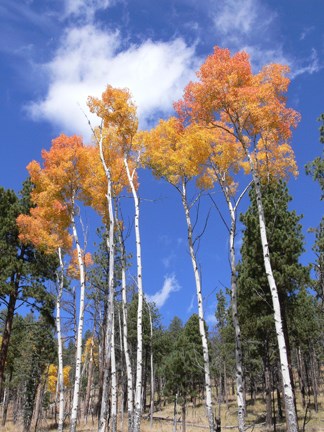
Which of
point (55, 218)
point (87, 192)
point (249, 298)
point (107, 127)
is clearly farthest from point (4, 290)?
point (249, 298)

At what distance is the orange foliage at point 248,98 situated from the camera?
10.5 metres

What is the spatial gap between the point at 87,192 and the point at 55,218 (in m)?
1.73

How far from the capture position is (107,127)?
13516 mm

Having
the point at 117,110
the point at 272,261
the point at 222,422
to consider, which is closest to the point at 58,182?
the point at 117,110

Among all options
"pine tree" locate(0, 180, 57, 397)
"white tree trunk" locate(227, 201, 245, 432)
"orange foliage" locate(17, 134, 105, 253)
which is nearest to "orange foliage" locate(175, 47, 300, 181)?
"white tree trunk" locate(227, 201, 245, 432)

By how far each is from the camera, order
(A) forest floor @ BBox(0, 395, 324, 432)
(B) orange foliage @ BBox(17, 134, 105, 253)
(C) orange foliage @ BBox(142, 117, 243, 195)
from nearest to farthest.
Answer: (C) orange foliage @ BBox(142, 117, 243, 195) → (B) orange foliage @ BBox(17, 134, 105, 253) → (A) forest floor @ BBox(0, 395, 324, 432)

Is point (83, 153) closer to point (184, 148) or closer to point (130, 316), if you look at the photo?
point (184, 148)

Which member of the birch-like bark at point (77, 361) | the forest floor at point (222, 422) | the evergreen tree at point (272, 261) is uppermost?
the evergreen tree at point (272, 261)

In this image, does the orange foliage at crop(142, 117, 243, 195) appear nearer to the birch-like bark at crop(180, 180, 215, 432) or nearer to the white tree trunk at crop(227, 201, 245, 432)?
the birch-like bark at crop(180, 180, 215, 432)

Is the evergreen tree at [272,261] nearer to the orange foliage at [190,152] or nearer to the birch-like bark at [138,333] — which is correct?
the orange foliage at [190,152]

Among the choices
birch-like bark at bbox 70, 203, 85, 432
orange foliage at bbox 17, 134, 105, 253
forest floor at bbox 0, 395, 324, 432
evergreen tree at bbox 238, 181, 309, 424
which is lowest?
forest floor at bbox 0, 395, 324, 432

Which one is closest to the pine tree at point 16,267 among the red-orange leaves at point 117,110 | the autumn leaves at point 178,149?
the autumn leaves at point 178,149

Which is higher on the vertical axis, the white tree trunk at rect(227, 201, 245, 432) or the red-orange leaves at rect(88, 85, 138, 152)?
the red-orange leaves at rect(88, 85, 138, 152)

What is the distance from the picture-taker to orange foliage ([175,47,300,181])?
34.3 feet
